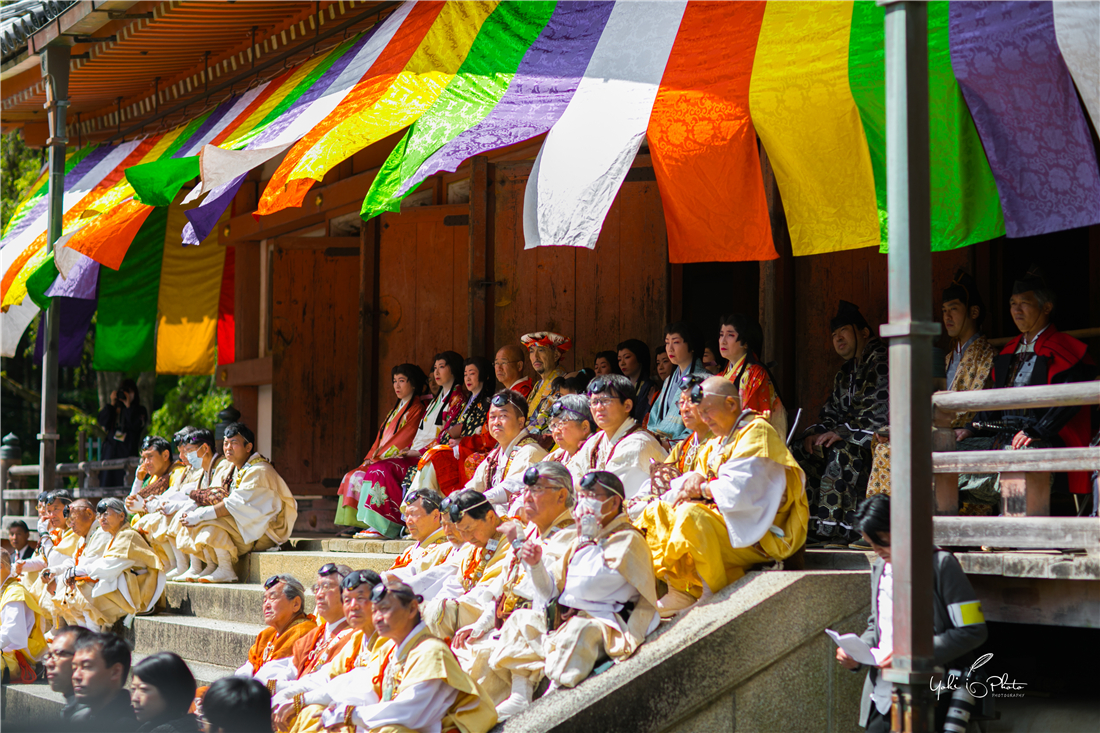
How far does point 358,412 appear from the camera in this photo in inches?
374

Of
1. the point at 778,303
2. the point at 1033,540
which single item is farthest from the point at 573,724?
the point at 778,303

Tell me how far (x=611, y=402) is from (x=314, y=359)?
505 centimetres

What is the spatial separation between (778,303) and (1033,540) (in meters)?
3.00

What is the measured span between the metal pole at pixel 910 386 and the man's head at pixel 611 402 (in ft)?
7.72

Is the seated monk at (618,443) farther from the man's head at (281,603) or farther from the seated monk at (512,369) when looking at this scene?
the seated monk at (512,369)

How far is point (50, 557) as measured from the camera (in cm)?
868

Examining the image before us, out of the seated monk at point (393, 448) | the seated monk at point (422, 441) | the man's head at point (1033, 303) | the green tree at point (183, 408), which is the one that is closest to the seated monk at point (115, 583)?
the seated monk at point (393, 448)

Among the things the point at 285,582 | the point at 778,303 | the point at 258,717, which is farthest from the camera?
the point at 778,303

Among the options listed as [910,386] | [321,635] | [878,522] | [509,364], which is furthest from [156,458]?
[910,386]

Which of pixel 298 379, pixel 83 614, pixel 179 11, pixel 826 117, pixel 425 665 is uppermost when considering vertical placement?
pixel 179 11

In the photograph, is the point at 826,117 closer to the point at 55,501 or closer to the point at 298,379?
the point at 298,379

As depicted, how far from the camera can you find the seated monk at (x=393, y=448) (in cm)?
796

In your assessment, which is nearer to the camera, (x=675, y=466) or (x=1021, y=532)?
(x=1021, y=532)

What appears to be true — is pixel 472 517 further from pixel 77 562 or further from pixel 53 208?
pixel 53 208
